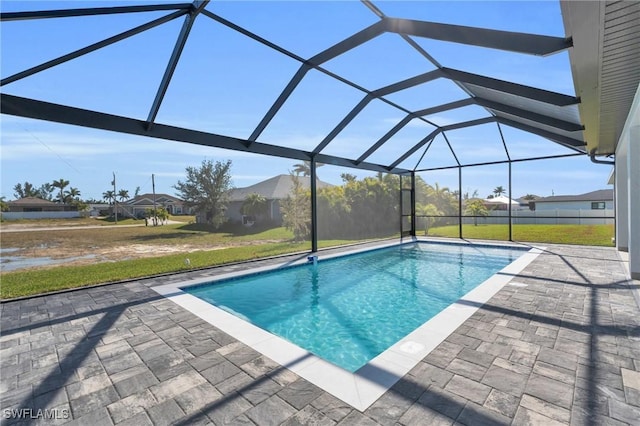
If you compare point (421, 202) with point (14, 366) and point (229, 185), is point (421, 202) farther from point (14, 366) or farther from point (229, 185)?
point (14, 366)

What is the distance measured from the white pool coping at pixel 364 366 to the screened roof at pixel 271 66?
3219 millimetres

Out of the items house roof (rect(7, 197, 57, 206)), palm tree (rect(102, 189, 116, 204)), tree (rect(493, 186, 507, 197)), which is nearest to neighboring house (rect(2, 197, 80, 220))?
house roof (rect(7, 197, 57, 206))

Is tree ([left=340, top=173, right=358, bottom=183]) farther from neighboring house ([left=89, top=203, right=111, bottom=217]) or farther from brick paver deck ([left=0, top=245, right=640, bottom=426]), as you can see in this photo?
brick paver deck ([left=0, top=245, right=640, bottom=426])

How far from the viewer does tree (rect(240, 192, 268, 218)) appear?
1416 centimetres

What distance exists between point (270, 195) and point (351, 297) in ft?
35.8

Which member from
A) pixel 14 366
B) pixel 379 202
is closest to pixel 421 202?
pixel 379 202

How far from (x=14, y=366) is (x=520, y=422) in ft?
13.7

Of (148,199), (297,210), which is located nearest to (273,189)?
(297,210)

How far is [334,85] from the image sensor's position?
6.48 m

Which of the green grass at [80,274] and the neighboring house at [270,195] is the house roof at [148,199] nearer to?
the green grass at [80,274]

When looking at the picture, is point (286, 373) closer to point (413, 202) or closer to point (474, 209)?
point (413, 202)

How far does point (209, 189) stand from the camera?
42.3 ft

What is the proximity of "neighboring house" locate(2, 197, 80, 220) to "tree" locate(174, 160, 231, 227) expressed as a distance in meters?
4.76

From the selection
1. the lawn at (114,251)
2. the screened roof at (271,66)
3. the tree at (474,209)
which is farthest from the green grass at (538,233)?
the lawn at (114,251)
